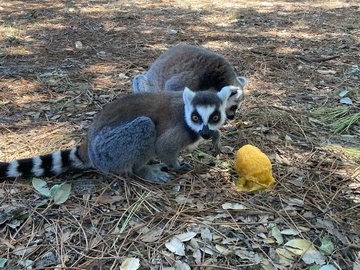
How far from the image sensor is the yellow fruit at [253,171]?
2953 millimetres

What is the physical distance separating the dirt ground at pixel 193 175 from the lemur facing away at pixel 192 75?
16.2 inches

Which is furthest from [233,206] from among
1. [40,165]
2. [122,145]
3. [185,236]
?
[40,165]

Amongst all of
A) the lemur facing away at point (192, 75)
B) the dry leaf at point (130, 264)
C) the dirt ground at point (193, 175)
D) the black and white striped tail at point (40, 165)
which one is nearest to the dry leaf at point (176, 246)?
the dirt ground at point (193, 175)

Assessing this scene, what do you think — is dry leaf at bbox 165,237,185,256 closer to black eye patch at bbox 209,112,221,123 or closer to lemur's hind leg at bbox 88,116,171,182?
lemur's hind leg at bbox 88,116,171,182

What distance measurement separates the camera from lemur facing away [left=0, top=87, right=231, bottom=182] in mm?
3045

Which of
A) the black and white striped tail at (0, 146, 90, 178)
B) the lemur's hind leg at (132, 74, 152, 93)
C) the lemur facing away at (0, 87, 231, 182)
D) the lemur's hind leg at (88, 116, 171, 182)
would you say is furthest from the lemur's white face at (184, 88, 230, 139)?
the lemur's hind leg at (132, 74, 152, 93)

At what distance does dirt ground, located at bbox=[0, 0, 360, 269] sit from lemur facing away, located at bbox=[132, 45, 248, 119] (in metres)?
0.41

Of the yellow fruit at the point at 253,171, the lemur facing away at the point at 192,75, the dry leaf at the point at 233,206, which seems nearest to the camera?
the dry leaf at the point at 233,206

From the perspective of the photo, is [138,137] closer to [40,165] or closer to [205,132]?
[205,132]

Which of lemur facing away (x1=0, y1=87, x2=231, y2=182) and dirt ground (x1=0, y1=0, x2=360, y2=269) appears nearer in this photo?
dirt ground (x1=0, y1=0, x2=360, y2=269)

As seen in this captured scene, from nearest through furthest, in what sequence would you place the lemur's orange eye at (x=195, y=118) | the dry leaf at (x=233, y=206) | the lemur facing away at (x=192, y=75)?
1. the dry leaf at (x=233, y=206)
2. the lemur's orange eye at (x=195, y=118)
3. the lemur facing away at (x=192, y=75)

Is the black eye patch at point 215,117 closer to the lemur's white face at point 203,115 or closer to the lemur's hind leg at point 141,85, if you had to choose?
the lemur's white face at point 203,115

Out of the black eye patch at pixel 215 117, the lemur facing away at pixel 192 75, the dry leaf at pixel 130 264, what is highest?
the black eye patch at pixel 215 117

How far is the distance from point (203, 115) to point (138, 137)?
1.98 ft
